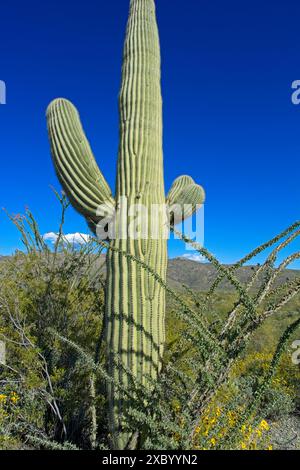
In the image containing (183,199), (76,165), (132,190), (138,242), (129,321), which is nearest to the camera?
(129,321)

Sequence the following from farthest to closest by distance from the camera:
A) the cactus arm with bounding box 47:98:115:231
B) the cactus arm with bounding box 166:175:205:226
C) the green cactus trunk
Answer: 1. the cactus arm with bounding box 166:175:205:226
2. the cactus arm with bounding box 47:98:115:231
3. the green cactus trunk

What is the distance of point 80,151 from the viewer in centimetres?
404

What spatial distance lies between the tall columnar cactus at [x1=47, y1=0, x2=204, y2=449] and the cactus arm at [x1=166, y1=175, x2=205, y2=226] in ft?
0.04

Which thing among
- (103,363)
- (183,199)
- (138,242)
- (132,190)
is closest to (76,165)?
(132,190)

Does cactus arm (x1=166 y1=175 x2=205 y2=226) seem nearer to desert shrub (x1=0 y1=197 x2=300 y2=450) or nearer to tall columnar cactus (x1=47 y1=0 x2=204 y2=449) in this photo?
tall columnar cactus (x1=47 y1=0 x2=204 y2=449)

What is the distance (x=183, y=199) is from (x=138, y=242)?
1074 millimetres

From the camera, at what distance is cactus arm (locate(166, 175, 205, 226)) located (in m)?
4.24

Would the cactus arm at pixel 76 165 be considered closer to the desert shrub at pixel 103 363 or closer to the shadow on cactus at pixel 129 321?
the shadow on cactus at pixel 129 321

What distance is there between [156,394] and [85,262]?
3136 mm

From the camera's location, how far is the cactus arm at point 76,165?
3855mm

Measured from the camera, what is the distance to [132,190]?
3688 mm

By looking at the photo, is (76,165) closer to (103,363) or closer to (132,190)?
(132,190)

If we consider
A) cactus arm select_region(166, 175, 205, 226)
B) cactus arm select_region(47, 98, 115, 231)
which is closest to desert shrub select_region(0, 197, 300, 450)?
cactus arm select_region(47, 98, 115, 231)

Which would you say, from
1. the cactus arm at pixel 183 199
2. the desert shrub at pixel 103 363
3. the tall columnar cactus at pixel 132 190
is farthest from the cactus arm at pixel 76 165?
the cactus arm at pixel 183 199
